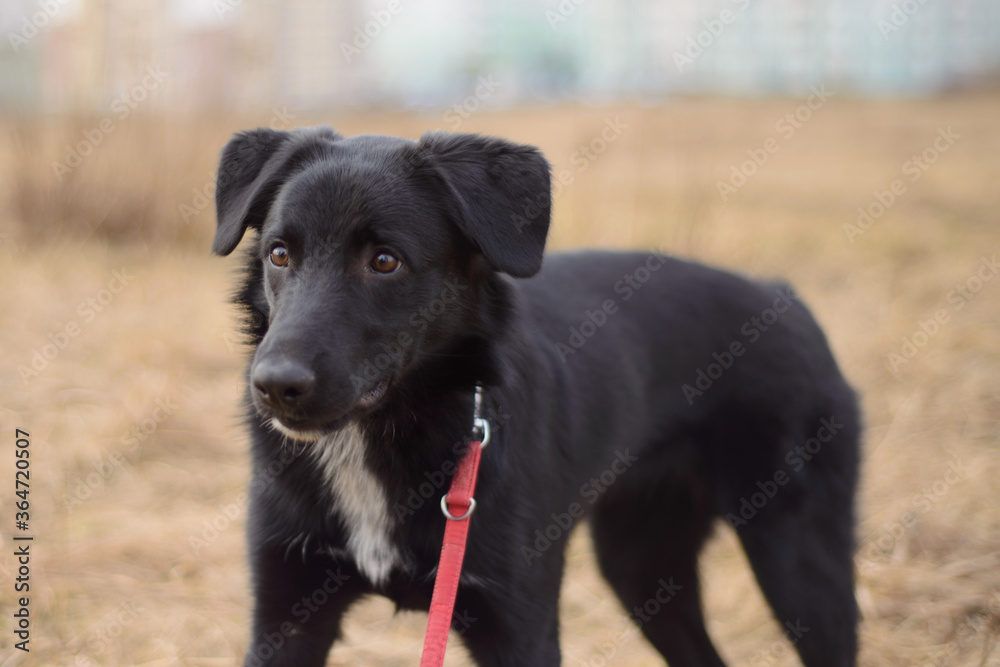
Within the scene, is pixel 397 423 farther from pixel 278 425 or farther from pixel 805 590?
pixel 805 590

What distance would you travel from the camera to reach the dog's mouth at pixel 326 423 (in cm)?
207

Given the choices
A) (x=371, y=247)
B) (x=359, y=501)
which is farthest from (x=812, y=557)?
(x=371, y=247)

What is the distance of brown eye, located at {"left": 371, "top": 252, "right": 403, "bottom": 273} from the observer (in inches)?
89.0

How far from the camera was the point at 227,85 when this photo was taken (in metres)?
8.32

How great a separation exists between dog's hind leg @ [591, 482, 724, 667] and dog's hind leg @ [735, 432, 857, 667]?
0.28m

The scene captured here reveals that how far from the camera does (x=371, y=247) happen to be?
2.26 meters

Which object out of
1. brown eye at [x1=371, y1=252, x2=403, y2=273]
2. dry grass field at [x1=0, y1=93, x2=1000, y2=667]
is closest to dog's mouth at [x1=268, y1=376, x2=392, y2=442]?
brown eye at [x1=371, y1=252, x2=403, y2=273]

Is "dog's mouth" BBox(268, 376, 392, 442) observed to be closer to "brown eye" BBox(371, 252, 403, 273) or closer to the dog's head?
the dog's head

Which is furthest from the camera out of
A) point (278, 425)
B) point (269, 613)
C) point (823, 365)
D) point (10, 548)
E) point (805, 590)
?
point (10, 548)

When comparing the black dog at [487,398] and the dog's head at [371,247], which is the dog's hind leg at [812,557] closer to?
the black dog at [487,398]

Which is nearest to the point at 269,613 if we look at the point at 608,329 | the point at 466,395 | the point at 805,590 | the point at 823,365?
the point at 466,395

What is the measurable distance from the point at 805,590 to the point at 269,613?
177 centimetres

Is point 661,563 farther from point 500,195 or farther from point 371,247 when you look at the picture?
point 371,247

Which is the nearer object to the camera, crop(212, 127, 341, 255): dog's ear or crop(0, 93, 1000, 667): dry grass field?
crop(212, 127, 341, 255): dog's ear
